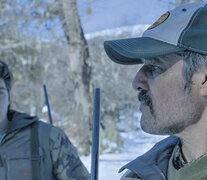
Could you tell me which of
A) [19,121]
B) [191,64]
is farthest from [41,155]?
[191,64]

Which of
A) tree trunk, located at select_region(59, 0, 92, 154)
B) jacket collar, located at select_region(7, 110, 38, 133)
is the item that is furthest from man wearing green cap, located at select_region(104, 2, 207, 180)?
tree trunk, located at select_region(59, 0, 92, 154)

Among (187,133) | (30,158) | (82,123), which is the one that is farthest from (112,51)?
(82,123)

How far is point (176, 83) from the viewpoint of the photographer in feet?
3.69

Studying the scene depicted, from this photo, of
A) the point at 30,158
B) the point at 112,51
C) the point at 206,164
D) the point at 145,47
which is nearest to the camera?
the point at 206,164

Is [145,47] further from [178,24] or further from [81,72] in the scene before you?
[81,72]

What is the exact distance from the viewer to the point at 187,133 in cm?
114

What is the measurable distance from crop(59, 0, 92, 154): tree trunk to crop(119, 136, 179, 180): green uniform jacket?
412cm

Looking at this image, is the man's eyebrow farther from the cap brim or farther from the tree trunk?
the tree trunk

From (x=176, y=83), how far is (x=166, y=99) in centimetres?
7

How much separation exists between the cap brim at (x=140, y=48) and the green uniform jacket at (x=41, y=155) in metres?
0.77

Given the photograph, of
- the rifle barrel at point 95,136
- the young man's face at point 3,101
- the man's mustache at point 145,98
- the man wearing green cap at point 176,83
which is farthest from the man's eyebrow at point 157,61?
the young man's face at point 3,101

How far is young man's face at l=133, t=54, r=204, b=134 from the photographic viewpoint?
110cm

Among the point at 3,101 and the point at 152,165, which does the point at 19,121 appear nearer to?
the point at 3,101

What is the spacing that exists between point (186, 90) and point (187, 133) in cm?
17
